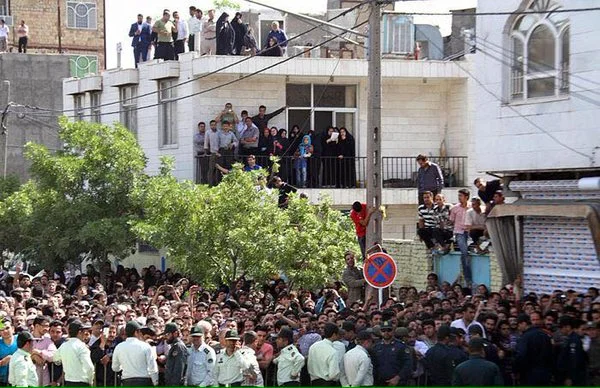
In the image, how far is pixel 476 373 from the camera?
16672 mm

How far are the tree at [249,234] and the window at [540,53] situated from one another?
4.92 meters

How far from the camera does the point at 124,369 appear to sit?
747 inches

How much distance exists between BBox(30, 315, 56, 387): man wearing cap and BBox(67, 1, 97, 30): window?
4200 cm

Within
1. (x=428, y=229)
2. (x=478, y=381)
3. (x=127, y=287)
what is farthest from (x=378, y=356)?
(x=127, y=287)

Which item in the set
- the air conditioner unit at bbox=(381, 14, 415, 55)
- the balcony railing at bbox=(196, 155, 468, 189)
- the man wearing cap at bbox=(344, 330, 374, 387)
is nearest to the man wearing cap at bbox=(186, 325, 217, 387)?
the man wearing cap at bbox=(344, 330, 374, 387)

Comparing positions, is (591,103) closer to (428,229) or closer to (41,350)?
(428,229)

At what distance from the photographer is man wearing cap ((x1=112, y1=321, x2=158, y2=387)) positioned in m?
19.0

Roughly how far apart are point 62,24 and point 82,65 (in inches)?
321

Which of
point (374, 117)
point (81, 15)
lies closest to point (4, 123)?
point (81, 15)

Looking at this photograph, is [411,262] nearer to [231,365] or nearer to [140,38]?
[231,365]

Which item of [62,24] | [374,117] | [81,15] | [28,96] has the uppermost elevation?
[81,15]

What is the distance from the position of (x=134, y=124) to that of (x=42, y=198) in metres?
6.06

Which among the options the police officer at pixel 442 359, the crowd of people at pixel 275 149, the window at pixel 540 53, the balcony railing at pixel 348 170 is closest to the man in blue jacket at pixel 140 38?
the crowd of people at pixel 275 149

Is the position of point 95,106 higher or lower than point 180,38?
lower
